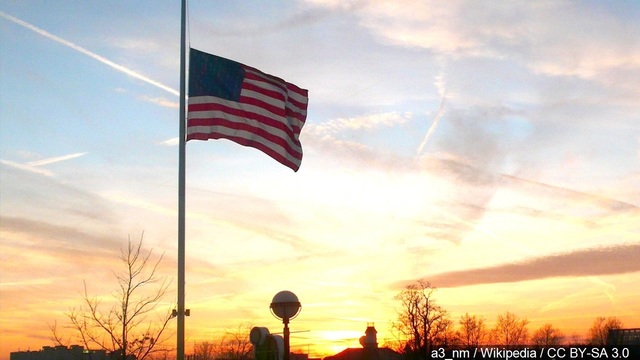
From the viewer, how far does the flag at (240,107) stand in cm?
2011

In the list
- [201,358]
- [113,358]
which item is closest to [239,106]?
[113,358]

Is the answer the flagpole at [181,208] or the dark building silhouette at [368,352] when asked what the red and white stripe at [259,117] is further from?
the dark building silhouette at [368,352]

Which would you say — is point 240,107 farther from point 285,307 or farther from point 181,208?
point 285,307

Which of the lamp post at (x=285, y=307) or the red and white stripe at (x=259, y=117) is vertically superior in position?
the red and white stripe at (x=259, y=117)

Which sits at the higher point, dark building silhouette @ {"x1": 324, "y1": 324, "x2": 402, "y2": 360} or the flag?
the flag

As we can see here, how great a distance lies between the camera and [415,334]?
11688cm

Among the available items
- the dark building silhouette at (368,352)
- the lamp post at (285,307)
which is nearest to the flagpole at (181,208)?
the lamp post at (285,307)

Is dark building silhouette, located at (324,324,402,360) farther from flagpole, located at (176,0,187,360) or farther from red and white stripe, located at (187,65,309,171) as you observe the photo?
flagpole, located at (176,0,187,360)

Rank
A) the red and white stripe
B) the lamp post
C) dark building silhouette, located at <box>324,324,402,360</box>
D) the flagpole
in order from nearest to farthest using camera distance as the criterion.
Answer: the flagpole, the red and white stripe, the lamp post, dark building silhouette, located at <box>324,324,402,360</box>

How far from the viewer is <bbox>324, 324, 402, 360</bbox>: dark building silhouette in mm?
68312

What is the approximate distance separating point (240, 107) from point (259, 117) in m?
0.71

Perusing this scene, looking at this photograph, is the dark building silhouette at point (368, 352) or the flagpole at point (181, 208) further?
the dark building silhouette at point (368, 352)

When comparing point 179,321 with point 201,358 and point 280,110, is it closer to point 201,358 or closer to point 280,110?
point 280,110

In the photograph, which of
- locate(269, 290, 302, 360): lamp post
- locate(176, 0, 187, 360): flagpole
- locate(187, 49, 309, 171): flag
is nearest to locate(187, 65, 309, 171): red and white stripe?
locate(187, 49, 309, 171): flag
